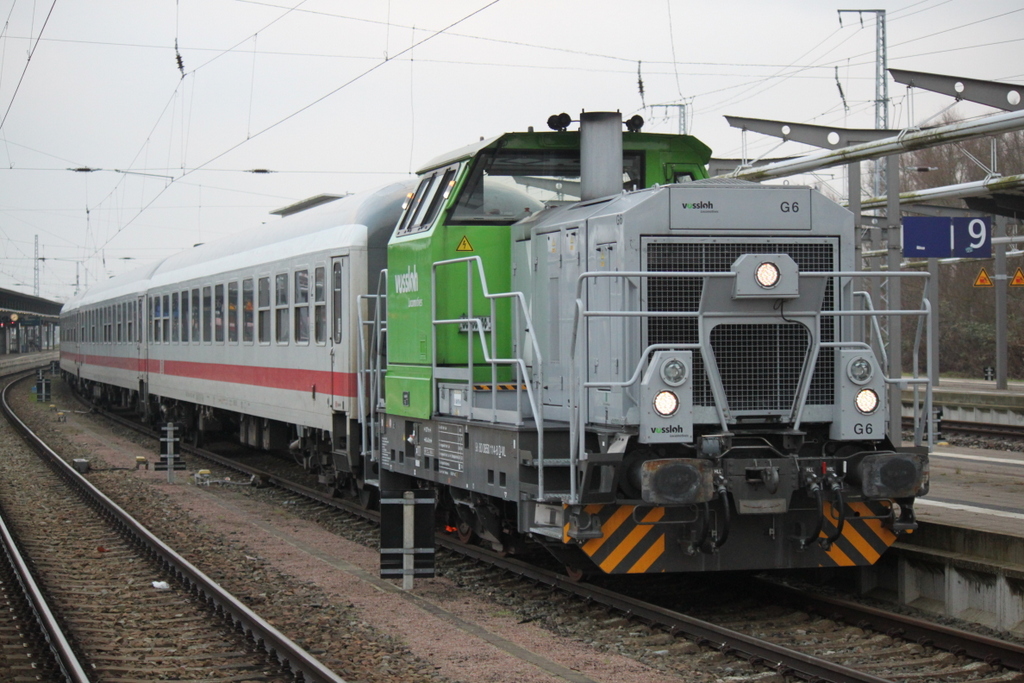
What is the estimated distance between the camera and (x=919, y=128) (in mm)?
12406

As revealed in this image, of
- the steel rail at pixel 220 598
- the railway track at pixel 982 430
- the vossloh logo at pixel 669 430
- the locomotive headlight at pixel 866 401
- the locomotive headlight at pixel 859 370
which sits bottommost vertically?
the steel rail at pixel 220 598

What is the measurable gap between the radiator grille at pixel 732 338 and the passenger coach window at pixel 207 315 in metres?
12.6

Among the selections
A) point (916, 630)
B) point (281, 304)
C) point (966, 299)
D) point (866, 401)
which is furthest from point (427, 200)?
point (966, 299)

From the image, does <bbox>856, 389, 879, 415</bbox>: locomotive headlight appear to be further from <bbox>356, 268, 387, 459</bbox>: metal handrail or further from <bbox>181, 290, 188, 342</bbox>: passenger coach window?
<bbox>181, 290, 188, 342</bbox>: passenger coach window

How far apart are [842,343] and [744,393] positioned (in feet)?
2.41

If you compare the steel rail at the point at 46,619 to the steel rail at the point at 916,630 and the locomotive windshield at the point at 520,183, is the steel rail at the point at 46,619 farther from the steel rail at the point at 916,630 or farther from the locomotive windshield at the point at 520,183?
the steel rail at the point at 916,630

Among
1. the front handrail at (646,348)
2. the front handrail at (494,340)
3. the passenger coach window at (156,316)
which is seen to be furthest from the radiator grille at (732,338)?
the passenger coach window at (156,316)

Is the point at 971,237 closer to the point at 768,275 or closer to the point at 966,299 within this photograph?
the point at 768,275

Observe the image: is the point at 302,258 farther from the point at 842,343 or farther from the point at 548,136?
the point at 842,343

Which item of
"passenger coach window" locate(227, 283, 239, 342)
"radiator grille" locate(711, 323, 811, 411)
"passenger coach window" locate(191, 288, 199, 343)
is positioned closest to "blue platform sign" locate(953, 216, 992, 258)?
"radiator grille" locate(711, 323, 811, 411)

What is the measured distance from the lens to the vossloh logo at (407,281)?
958cm

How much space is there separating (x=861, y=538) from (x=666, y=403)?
189 cm

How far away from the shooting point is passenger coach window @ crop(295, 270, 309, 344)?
13508mm

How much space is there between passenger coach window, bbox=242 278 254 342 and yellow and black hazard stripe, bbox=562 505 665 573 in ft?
32.4
